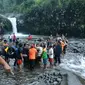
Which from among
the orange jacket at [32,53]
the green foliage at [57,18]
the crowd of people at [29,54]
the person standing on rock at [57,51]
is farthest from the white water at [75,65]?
the green foliage at [57,18]

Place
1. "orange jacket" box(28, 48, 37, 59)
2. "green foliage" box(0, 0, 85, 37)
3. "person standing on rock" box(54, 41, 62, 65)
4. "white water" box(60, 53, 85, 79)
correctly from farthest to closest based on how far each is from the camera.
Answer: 1. "green foliage" box(0, 0, 85, 37)
2. "person standing on rock" box(54, 41, 62, 65)
3. "white water" box(60, 53, 85, 79)
4. "orange jacket" box(28, 48, 37, 59)

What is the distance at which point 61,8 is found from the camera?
1732 inches

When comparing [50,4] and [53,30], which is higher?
[50,4]

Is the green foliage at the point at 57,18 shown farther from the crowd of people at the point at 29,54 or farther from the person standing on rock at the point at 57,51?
the crowd of people at the point at 29,54

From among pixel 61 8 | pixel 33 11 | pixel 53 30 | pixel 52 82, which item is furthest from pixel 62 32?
pixel 52 82

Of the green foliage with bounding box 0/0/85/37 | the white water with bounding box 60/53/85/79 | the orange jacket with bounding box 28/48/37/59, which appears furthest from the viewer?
the green foliage with bounding box 0/0/85/37

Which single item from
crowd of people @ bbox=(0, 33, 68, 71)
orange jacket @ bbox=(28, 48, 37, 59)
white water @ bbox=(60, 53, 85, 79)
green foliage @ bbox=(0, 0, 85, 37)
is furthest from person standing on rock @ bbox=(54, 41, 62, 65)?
green foliage @ bbox=(0, 0, 85, 37)

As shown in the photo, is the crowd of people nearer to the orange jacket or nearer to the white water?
the orange jacket

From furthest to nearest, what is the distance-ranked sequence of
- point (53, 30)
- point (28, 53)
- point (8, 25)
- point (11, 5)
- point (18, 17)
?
point (11, 5) < point (18, 17) < point (8, 25) < point (53, 30) < point (28, 53)

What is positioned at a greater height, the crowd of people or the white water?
the crowd of people

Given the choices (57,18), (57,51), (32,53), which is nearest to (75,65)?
(57,51)

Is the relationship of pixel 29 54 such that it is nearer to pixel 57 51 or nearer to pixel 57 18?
pixel 57 51

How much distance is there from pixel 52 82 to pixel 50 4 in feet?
114

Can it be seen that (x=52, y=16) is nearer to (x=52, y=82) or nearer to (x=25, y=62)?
(x=25, y=62)
